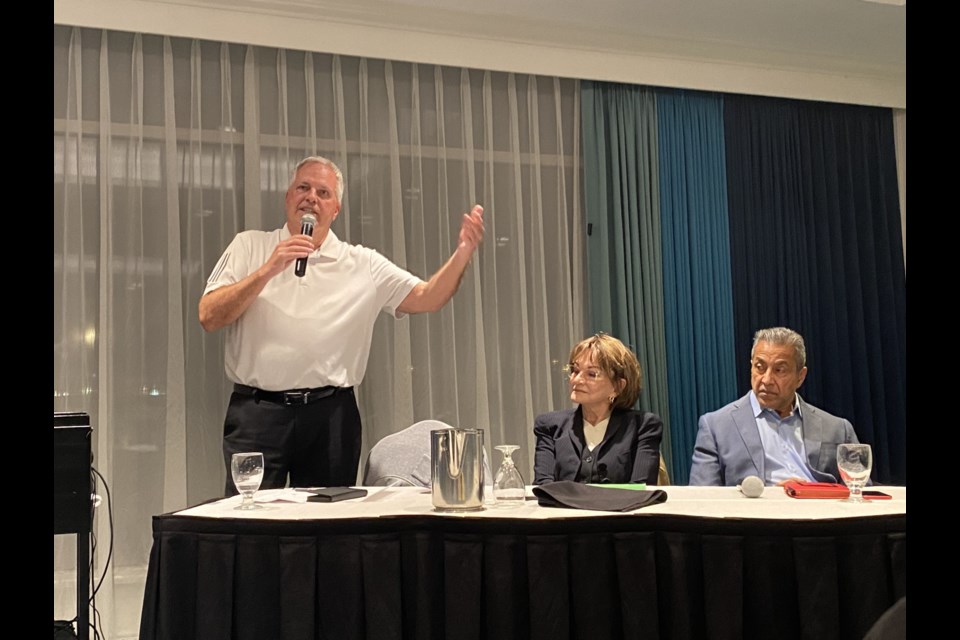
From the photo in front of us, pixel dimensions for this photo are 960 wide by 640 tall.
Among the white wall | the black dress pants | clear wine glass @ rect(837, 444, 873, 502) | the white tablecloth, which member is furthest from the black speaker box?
the white wall

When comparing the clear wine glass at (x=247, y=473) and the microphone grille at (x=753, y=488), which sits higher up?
the clear wine glass at (x=247, y=473)

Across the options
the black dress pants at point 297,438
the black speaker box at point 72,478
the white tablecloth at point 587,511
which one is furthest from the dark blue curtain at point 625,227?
the black speaker box at point 72,478

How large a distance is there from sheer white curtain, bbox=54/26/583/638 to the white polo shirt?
2.56 feet

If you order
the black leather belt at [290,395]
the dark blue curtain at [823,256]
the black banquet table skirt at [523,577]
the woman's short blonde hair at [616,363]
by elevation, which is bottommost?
the black banquet table skirt at [523,577]

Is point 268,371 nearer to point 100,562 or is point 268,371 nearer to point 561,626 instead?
point 100,562

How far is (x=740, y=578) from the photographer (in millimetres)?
1774

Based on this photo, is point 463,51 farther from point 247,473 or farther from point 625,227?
point 247,473

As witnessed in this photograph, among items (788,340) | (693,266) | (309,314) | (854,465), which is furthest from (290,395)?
(693,266)

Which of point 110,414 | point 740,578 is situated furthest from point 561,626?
point 110,414

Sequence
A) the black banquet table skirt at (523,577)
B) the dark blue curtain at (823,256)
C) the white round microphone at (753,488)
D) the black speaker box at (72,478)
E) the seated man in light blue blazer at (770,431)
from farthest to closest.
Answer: the dark blue curtain at (823,256) < the seated man in light blue blazer at (770,431) < the white round microphone at (753,488) < the black speaker box at (72,478) < the black banquet table skirt at (523,577)

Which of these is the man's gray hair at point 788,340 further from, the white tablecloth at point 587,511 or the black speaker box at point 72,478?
the black speaker box at point 72,478

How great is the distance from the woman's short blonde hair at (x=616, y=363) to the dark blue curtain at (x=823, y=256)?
2.03m

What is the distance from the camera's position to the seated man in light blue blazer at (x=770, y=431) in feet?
9.89

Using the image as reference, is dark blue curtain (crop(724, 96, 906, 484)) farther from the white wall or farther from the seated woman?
the seated woman
